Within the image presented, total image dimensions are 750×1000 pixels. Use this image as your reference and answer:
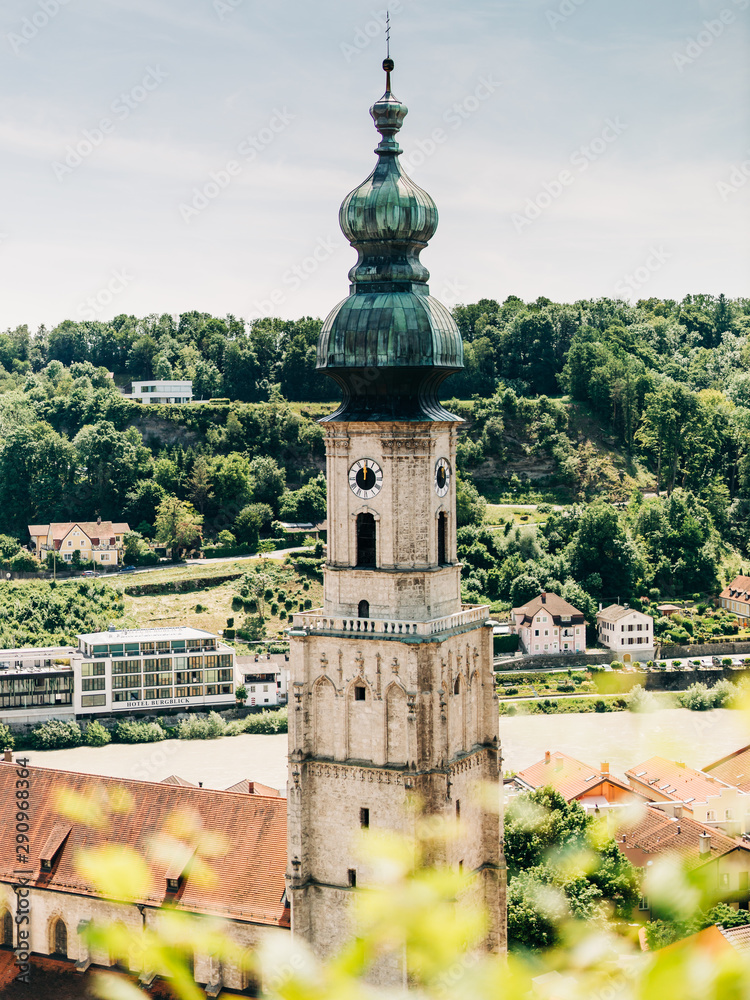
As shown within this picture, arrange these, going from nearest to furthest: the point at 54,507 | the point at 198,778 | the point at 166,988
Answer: the point at 166,988 < the point at 198,778 < the point at 54,507

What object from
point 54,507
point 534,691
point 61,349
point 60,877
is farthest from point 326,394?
point 60,877

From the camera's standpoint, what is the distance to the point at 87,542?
110 m

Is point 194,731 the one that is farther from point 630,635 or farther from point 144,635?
point 630,635

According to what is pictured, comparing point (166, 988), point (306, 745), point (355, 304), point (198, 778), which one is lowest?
point (198, 778)

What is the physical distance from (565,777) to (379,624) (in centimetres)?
2725

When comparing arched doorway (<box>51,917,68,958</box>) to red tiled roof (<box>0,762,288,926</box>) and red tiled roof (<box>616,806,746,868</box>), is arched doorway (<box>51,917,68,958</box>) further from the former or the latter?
red tiled roof (<box>616,806,746,868</box>)

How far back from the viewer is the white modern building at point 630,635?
94.9 meters

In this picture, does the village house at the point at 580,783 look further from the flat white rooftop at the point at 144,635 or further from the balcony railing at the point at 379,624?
the flat white rooftop at the point at 144,635

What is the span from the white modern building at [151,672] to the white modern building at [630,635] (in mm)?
29385

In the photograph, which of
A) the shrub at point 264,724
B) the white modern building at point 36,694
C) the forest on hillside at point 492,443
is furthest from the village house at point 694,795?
the forest on hillside at point 492,443

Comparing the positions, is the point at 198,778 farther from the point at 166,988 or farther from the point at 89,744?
the point at 166,988

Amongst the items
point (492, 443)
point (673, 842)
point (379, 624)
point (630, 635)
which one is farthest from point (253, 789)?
point (492, 443)

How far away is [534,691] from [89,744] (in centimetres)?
3085

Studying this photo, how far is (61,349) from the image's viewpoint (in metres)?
167
